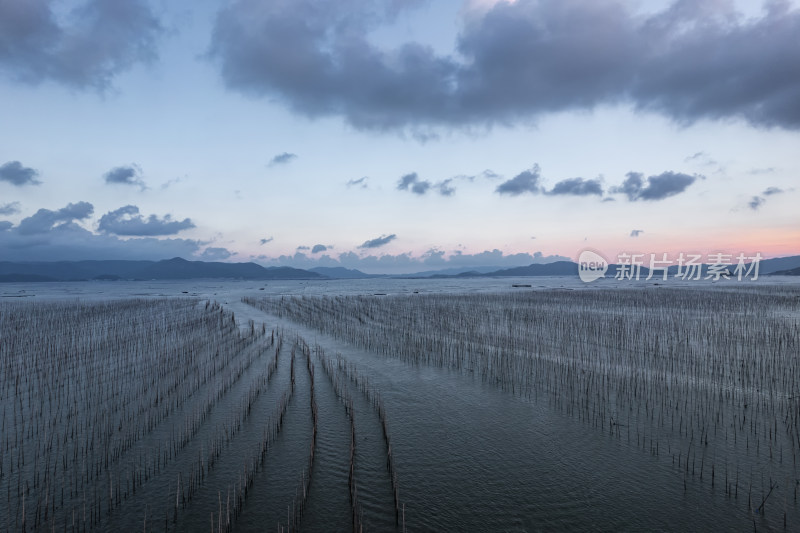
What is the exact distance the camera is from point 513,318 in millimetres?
39875

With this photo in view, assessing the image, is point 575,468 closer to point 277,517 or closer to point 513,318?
point 277,517

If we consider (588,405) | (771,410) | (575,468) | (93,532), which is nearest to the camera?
(93,532)

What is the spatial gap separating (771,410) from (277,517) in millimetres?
16932

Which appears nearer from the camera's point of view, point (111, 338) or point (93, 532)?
point (93, 532)

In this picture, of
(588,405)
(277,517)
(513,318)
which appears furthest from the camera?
(513,318)

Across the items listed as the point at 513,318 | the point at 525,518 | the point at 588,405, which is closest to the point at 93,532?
the point at 525,518

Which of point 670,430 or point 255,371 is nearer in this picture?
point 670,430

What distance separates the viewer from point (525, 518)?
28.1ft

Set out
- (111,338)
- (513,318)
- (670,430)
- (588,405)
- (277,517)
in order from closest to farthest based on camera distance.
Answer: (277,517) → (670,430) → (588,405) → (111,338) → (513,318)

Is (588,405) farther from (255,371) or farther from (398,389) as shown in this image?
(255,371)

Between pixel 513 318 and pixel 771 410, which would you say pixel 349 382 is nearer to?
pixel 771 410

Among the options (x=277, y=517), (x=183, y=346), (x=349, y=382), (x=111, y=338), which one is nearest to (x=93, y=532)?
(x=277, y=517)

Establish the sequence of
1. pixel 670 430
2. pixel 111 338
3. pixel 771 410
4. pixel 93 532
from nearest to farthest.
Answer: pixel 93 532 → pixel 670 430 → pixel 771 410 → pixel 111 338

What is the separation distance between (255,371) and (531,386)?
1349 centimetres
